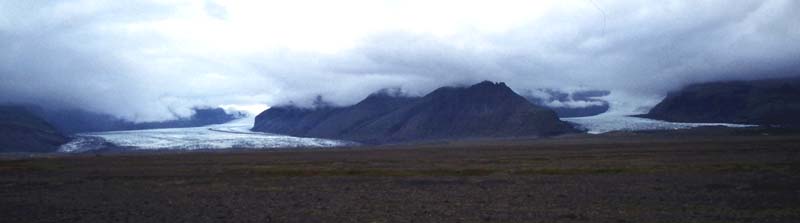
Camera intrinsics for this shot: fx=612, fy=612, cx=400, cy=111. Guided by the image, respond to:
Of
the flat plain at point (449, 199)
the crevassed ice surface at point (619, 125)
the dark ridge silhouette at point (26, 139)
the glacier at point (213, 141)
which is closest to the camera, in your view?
the flat plain at point (449, 199)

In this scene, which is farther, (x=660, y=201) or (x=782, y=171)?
(x=782, y=171)

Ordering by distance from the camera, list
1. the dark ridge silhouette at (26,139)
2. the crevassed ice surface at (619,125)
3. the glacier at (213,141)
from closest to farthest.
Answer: the glacier at (213,141), the dark ridge silhouette at (26,139), the crevassed ice surface at (619,125)

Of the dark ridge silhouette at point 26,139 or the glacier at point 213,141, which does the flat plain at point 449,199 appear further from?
the dark ridge silhouette at point 26,139

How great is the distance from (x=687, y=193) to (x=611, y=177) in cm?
907

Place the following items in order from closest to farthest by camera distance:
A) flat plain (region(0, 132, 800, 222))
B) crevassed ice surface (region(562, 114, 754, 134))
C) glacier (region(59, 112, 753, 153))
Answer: flat plain (region(0, 132, 800, 222)), glacier (region(59, 112, 753, 153)), crevassed ice surface (region(562, 114, 754, 134))

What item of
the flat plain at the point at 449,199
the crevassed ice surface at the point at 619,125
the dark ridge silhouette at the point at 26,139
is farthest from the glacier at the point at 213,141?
the flat plain at the point at 449,199

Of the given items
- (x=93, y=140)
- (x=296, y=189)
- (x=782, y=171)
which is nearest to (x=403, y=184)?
(x=296, y=189)

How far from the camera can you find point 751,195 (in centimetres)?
2239

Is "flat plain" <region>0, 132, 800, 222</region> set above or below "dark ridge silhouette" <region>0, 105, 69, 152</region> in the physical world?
below

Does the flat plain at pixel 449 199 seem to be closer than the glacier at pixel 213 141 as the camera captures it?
Yes

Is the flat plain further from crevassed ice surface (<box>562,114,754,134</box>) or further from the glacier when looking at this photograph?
crevassed ice surface (<box>562,114,754,134</box>)

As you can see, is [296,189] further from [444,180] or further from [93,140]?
[93,140]

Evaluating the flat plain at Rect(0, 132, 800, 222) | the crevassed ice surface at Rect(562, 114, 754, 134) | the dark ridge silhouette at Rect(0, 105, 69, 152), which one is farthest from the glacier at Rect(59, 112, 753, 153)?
the flat plain at Rect(0, 132, 800, 222)

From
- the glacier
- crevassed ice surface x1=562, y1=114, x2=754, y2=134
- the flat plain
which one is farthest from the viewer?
crevassed ice surface x1=562, y1=114, x2=754, y2=134
